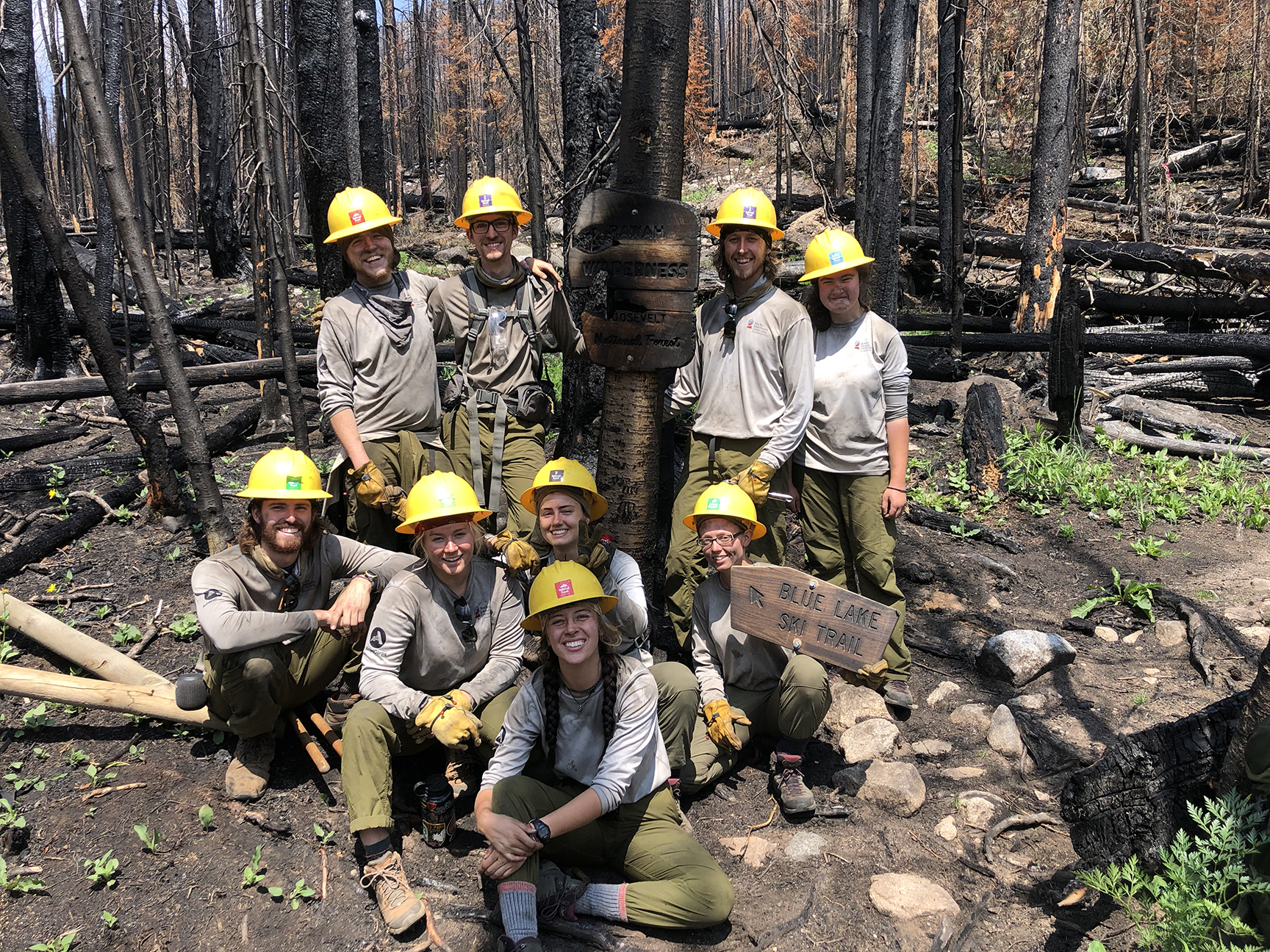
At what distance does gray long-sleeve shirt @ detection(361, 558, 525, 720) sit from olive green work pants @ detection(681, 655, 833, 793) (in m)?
0.91

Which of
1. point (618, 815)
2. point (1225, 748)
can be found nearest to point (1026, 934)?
point (1225, 748)

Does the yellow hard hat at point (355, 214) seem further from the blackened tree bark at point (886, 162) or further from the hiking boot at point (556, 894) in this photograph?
the blackened tree bark at point (886, 162)

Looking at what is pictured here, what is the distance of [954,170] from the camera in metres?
9.33

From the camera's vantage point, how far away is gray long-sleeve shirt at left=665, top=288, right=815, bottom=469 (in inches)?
170

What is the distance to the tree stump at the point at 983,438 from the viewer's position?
24.2ft

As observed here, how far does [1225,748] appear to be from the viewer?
119 inches

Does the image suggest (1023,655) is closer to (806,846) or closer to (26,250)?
(806,846)

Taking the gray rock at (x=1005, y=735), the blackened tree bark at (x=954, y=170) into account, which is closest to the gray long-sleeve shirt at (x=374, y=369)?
the gray rock at (x=1005, y=735)

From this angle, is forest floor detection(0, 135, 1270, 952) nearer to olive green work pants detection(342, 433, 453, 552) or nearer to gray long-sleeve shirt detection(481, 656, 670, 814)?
gray long-sleeve shirt detection(481, 656, 670, 814)

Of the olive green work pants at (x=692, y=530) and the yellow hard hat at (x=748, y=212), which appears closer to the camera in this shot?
the yellow hard hat at (x=748, y=212)

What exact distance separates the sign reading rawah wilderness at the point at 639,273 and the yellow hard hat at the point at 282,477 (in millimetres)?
1459

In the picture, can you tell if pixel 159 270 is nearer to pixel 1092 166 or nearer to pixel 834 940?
pixel 834 940

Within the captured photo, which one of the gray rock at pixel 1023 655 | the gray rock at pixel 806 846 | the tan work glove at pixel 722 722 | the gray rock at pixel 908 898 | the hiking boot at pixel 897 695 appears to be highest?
the tan work glove at pixel 722 722

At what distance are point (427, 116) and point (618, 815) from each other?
30.1 metres
